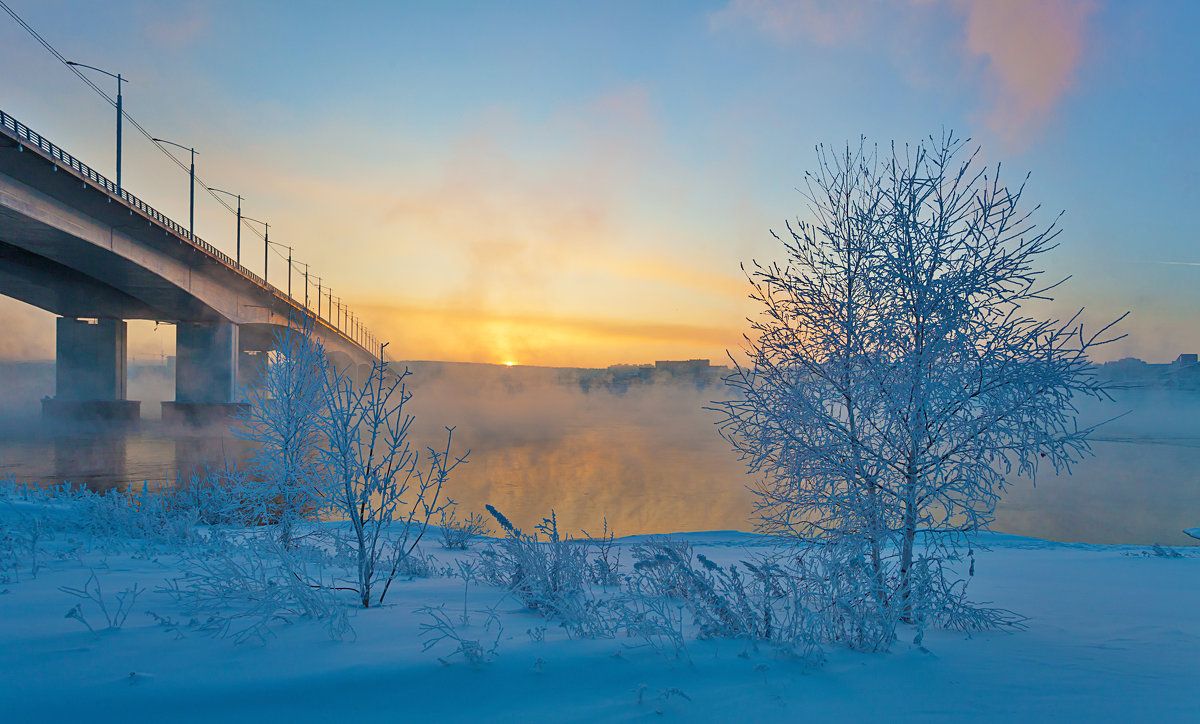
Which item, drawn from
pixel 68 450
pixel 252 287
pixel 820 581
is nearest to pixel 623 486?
pixel 820 581

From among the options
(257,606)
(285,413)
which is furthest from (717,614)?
(285,413)

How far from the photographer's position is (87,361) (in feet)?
140

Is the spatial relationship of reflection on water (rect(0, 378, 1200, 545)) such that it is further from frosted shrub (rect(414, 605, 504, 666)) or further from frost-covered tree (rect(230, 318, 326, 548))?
frosted shrub (rect(414, 605, 504, 666))

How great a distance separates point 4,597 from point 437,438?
118 feet

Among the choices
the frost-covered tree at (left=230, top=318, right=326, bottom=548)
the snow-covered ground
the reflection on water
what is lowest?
the reflection on water

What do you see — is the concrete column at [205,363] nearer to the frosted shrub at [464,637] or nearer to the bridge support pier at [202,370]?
the bridge support pier at [202,370]

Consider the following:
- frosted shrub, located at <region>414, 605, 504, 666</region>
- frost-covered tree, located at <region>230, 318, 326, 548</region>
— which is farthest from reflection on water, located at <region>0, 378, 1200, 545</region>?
frosted shrub, located at <region>414, 605, 504, 666</region>

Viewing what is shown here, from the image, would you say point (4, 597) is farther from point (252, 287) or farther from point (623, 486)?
point (252, 287)

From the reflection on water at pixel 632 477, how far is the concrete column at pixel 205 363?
329 centimetres

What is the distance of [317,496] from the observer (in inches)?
215

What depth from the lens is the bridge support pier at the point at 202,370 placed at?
42125mm

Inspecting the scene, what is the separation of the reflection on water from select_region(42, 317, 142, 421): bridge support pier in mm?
2191

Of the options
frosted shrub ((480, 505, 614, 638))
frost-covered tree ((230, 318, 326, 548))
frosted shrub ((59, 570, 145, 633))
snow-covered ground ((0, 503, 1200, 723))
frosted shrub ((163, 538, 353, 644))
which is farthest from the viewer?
frost-covered tree ((230, 318, 326, 548))

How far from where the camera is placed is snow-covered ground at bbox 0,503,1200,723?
3.19 metres
